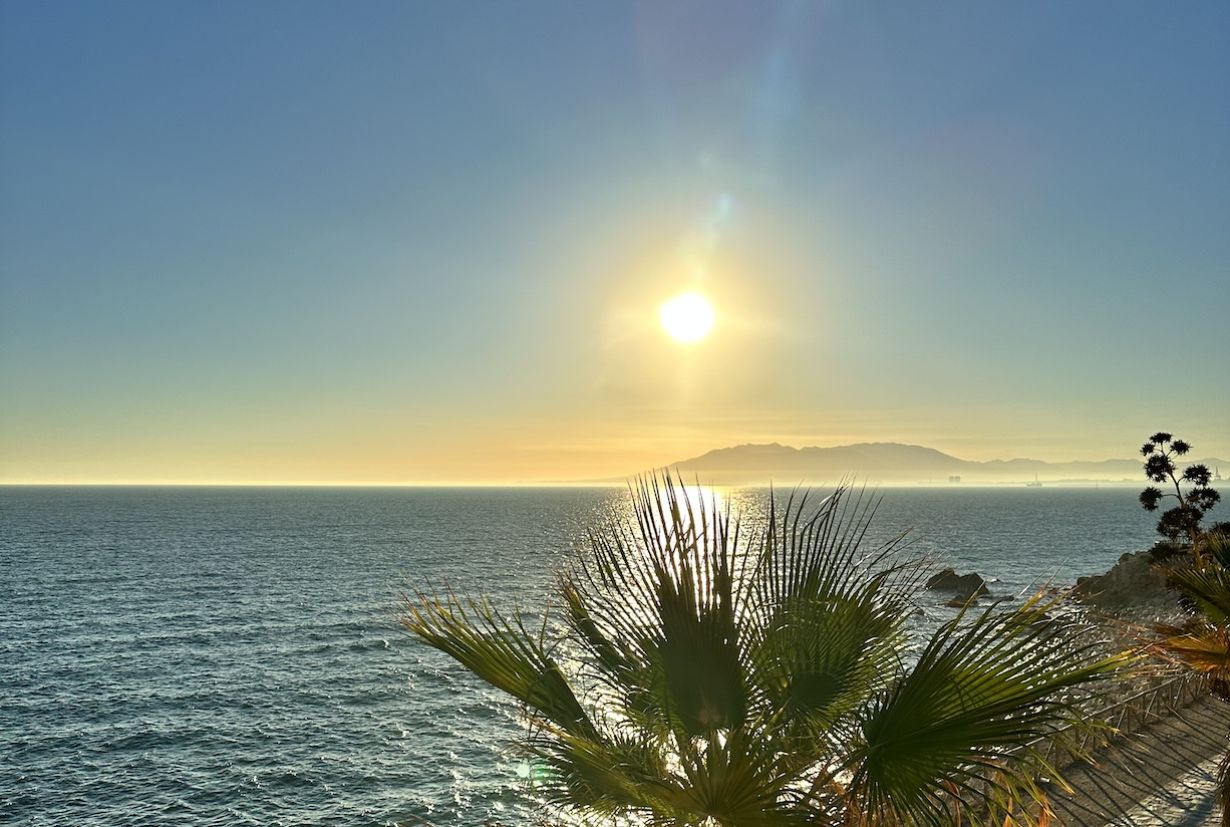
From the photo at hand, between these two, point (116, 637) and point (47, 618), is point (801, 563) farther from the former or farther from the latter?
point (47, 618)

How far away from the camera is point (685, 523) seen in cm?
482

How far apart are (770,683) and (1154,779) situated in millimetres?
14823

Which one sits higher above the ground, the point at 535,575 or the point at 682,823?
the point at 682,823

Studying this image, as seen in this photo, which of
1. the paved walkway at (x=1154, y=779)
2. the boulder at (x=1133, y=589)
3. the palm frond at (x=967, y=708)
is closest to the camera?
the palm frond at (x=967, y=708)

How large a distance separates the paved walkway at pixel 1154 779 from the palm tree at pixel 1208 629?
4921 millimetres

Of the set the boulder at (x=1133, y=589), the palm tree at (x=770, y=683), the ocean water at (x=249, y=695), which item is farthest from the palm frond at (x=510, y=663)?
the boulder at (x=1133, y=589)

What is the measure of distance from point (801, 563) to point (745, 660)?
69 centimetres

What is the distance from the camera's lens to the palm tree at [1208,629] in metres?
7.77

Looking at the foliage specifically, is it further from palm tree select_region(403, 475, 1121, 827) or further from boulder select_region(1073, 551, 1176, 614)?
boulder select_region(1073, 551, 1176, 614)

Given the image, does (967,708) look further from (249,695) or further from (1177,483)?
(249,695)

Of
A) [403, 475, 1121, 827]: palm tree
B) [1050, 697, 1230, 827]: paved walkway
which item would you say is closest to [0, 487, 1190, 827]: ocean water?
[403, 475, 1121, 827]: palm tree

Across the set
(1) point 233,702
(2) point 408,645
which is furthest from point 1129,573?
(1) point 233,702

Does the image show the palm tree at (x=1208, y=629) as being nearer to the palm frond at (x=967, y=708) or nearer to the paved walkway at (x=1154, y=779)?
the palm frond at (x=967, y=708)

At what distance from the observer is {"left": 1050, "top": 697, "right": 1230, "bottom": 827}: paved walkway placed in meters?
13.1
